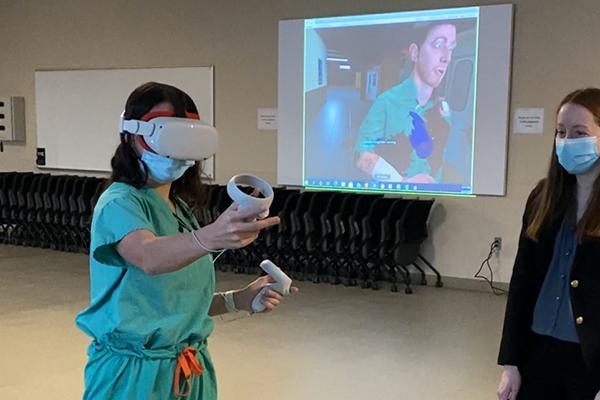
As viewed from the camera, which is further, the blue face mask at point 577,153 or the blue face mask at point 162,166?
the blue face mask at point 577,153

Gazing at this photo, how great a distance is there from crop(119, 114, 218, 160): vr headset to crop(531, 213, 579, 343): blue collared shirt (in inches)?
40.8

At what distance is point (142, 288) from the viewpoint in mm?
1626

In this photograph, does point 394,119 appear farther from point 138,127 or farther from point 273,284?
point 138,127

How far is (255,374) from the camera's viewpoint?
4262mm

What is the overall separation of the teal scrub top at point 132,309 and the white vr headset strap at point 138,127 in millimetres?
131

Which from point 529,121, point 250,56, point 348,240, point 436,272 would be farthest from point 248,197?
point 250,56

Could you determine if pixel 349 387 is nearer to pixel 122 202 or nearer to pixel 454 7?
pixel 122 202

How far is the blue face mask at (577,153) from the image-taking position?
6.58 ft

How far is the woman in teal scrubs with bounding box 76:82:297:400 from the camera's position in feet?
5.17

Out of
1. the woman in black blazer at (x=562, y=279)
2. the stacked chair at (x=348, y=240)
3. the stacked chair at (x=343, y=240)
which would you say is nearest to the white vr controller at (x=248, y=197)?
→ the woman in black blazer at (x=562, y=279)

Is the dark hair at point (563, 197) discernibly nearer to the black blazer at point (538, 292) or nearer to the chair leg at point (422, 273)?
the black blazer at point (538, 292)

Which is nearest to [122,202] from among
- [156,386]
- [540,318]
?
[156,386]

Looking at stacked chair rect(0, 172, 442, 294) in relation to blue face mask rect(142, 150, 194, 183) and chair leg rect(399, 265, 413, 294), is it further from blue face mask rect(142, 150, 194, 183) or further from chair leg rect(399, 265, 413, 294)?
blue face mask rect(142, 150, 194, 183)

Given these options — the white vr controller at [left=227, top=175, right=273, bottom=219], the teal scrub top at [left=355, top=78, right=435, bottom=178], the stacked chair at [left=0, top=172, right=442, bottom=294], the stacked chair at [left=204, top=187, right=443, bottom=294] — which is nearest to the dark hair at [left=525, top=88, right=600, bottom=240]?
the white vr controller at [left=227, top=175, right=273, bottom=219]
